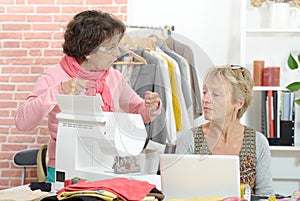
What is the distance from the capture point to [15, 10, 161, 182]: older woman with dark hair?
2494 mm

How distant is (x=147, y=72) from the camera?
3.52 meters

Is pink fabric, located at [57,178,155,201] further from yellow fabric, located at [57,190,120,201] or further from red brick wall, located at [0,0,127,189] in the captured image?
red brick wall, located at [0,0,127,189]

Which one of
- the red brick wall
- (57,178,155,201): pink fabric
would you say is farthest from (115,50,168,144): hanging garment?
(57,178,155,201): pink fabric

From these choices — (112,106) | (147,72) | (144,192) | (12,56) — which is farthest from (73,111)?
(12,56)

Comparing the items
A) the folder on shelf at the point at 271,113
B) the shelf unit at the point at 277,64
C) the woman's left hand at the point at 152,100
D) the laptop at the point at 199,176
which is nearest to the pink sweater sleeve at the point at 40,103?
the woman's left hand at the point at 152,100

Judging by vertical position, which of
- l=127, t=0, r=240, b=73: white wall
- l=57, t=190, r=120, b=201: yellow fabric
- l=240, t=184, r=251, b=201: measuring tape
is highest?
l=127, t=0, r=240, b=73: white wall

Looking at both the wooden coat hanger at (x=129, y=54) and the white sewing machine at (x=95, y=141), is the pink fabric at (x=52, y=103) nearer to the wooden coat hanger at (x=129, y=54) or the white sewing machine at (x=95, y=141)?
the white sewing machine at (x=95, y=141)

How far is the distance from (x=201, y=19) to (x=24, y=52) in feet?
4.27

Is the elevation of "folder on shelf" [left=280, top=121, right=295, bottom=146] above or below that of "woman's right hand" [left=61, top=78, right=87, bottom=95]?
below

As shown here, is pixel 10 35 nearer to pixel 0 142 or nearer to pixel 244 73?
pixel 0 142

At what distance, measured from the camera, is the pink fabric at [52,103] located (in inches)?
97.0

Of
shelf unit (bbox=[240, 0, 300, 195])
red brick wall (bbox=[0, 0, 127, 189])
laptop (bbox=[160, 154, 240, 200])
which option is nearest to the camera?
laptop (bbox=[160, 154, 240, 200])

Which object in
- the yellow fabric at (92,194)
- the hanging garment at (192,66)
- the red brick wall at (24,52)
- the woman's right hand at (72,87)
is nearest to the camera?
the yellow fabric at (92,194)

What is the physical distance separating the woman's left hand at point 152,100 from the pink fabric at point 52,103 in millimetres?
75
